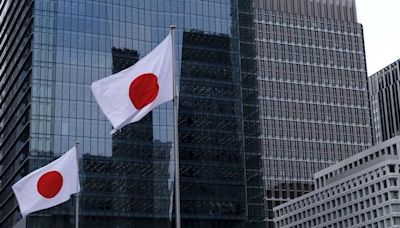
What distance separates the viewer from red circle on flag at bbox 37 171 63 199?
161ft

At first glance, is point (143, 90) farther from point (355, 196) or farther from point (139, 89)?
point (355, 196)

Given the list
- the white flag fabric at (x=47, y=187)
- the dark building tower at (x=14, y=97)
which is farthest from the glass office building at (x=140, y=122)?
the white flag fabric at (x=47, y=187)

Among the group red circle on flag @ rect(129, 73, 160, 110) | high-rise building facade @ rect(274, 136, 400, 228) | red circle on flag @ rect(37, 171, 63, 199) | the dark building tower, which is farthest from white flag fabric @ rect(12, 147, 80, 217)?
high-rise building facade @ rect(274, 136, 400, 228)

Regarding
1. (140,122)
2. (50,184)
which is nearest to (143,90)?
(50,184)

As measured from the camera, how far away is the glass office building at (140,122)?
408ft

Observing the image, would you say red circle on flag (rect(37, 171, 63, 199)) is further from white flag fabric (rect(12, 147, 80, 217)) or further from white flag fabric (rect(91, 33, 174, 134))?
white flag fabric (rect(91, 33, 174, 134))

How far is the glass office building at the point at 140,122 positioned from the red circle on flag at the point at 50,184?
237ft

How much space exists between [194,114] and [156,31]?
1569 cm

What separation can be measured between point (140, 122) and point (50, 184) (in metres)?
79.6

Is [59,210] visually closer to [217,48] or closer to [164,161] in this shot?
[164,161]

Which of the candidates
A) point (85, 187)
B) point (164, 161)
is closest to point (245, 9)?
point (164, 161)

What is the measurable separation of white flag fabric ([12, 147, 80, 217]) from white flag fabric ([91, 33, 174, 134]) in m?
12.0

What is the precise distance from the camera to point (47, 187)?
49188 mm

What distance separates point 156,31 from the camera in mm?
135750
